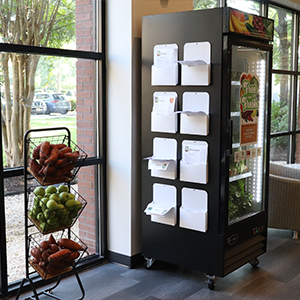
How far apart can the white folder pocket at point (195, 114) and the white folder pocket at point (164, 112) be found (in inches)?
2.8

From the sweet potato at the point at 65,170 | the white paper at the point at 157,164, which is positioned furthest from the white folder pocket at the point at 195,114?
the sweet potato at the point at 65,170

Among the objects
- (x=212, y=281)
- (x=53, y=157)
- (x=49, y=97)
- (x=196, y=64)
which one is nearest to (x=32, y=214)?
(x=53, y=157)

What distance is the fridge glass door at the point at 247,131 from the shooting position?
322 centimetres

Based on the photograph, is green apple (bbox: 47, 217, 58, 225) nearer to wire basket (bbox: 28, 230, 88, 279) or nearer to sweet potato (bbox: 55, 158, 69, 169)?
wire basket (bbox: 28, 230, 88, 279)

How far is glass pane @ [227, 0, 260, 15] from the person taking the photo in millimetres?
4681

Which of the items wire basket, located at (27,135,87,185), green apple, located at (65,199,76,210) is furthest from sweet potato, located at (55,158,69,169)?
green apple, located at (65,199,76,210)

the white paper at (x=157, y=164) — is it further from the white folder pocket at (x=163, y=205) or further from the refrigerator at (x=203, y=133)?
the white folder pocket at (x=163, y=205)

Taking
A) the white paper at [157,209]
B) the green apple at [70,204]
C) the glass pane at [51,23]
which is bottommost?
the white paper at [157,209]

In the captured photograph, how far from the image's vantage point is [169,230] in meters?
3.30

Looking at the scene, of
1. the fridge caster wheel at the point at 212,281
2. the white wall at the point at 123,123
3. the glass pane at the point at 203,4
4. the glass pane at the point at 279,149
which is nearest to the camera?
the fridge caster wheel at the point at 212,281

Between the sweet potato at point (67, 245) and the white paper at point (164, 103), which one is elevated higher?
the white paper at point (164, 103)

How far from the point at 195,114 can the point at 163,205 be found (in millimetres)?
764

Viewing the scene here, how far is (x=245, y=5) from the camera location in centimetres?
491

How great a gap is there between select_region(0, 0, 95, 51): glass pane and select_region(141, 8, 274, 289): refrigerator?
51cm
